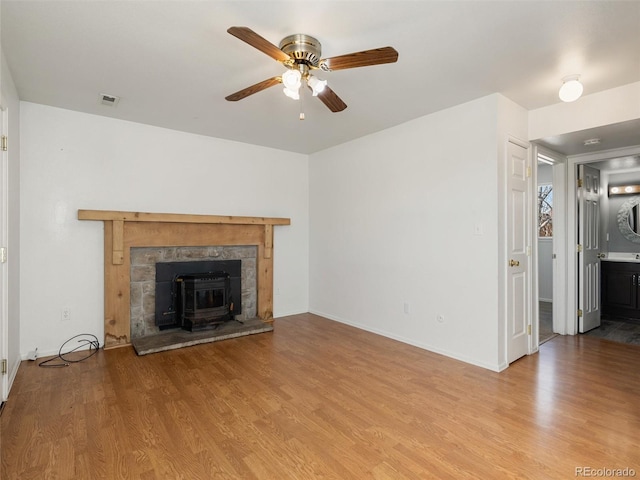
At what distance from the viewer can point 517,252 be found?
325 cm

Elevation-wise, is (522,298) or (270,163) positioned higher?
(270,163)

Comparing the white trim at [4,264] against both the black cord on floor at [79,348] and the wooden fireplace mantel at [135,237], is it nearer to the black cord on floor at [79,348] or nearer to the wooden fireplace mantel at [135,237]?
the black cord on floor at [79,348]

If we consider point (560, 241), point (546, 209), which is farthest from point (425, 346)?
point (546, 209)

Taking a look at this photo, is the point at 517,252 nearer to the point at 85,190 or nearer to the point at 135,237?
the point at 135,237

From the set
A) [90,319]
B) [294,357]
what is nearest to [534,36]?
[294,357]

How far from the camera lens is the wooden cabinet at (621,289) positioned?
474cm

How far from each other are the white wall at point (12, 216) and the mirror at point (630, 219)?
736 centimetres

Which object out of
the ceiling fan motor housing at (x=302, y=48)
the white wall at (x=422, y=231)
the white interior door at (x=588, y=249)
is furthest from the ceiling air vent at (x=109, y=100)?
the white interior door at (x=588, y=249)

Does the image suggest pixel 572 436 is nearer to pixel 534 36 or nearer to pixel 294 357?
pixel 294 357

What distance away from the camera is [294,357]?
132 inches

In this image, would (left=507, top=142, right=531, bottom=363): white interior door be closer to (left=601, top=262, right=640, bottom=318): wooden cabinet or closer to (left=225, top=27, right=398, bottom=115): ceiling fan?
(left=225, top=27, right=398, bottom=115): ceiling fan

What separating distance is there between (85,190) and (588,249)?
19.4ft

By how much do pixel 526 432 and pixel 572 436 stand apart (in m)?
0.26

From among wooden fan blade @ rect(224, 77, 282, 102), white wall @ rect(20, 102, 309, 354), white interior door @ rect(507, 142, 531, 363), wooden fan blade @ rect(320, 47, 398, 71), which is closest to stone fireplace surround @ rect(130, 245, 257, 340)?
white wall @ rect(20, 102, 309, 354)
